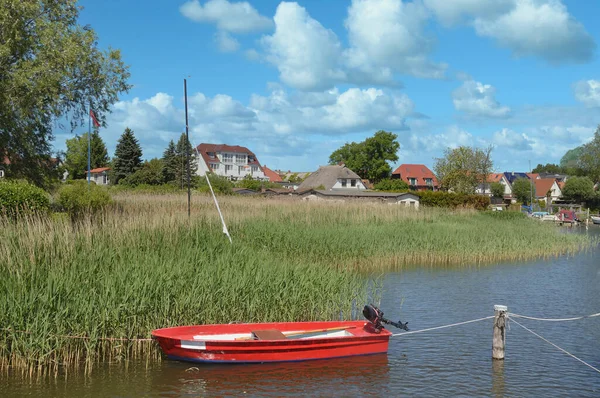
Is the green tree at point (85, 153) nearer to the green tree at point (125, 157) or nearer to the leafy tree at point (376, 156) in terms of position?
the green tree at point (125, 157)

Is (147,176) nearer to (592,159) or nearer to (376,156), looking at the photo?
(376,156)

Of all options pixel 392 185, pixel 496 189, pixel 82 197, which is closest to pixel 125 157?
pixel 392 185

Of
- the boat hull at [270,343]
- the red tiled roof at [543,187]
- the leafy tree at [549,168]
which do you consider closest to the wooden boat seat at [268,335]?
the boat hull at [270,343]

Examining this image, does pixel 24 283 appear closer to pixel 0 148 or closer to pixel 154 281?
pixel 154 281

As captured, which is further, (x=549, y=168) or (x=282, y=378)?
(x=549, y=168)

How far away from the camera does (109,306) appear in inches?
438

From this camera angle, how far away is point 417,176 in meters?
121

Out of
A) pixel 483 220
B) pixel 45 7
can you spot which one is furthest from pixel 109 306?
pixel 483 220

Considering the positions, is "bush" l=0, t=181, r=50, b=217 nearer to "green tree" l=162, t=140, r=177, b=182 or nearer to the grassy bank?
the grassy bank

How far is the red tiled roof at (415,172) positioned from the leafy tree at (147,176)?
2212 inches

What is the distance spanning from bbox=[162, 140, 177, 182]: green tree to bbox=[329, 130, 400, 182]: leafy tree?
131 feet

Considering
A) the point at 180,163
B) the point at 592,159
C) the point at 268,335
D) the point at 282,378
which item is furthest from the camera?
the point at 592,159

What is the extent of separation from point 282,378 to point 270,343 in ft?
2.23

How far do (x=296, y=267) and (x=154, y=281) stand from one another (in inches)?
162
